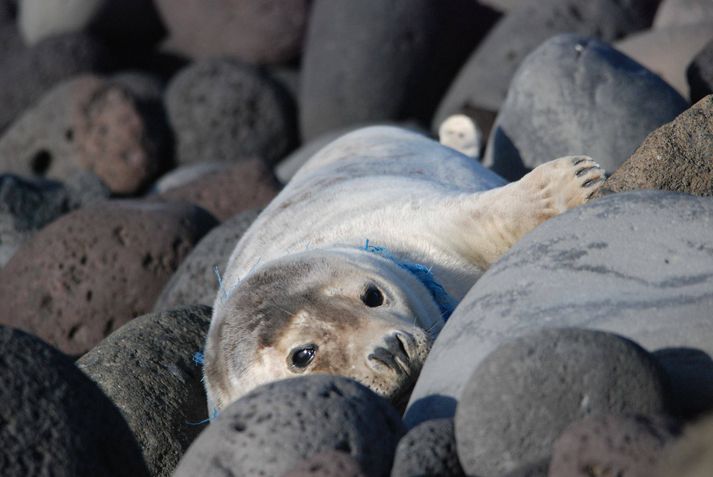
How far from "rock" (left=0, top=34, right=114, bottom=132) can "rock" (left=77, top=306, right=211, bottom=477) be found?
6264mm

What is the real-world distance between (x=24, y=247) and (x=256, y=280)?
2.76 metres

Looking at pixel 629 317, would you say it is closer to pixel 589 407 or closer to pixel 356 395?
pixel 589 407

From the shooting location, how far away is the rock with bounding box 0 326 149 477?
9.06 ft

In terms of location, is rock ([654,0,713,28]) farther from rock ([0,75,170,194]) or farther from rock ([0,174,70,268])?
rock ([0,174,70,268])

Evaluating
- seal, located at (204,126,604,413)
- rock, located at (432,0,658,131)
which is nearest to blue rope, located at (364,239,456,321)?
seal, located at (204,126,604,413)

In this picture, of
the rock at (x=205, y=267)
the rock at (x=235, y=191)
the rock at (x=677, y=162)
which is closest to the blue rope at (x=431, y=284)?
the rock at (x=677, y=162)

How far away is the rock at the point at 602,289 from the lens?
296cm

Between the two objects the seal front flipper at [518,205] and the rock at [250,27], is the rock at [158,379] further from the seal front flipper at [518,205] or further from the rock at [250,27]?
the rock at [250,27]

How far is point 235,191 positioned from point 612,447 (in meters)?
4.90

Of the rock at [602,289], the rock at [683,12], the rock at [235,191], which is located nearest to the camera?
the rock at [602,289]

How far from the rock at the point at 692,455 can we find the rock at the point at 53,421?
4.58 ft

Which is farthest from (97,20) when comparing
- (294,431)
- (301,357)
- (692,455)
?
(692,455)

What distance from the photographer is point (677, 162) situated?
3707 millimetres

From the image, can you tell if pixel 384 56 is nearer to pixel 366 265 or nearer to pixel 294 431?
pixel 366 265
